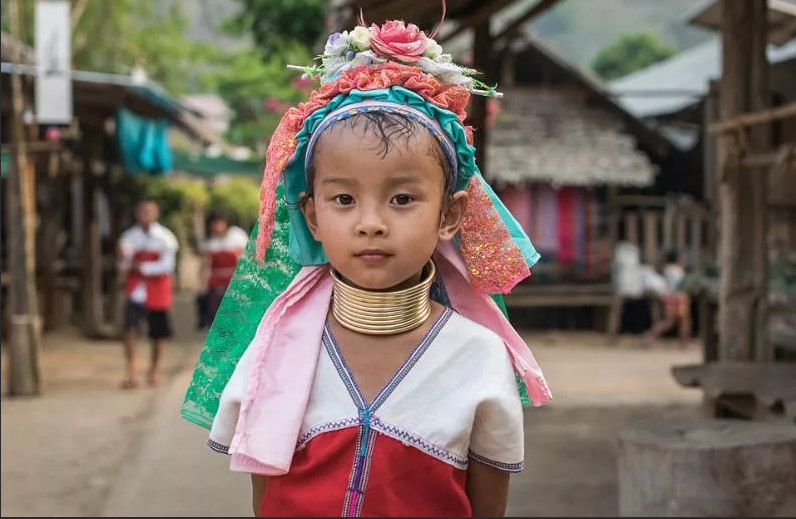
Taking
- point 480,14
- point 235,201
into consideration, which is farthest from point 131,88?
point 235,201

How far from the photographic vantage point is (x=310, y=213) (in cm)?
200

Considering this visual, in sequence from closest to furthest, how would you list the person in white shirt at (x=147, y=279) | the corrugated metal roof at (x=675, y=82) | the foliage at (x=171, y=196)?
the person in white shirt at (x=147, y=279) → the corrugated metal roof at (x=675, y=82) → the foliage at (x=171, y=196)

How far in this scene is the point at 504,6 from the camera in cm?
536

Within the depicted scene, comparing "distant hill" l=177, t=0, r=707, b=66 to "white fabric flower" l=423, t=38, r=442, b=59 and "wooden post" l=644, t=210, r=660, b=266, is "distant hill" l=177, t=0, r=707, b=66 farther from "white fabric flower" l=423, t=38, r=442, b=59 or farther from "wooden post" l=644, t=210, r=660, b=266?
"white fabric flower" l=423, t=38, r=442, b=59

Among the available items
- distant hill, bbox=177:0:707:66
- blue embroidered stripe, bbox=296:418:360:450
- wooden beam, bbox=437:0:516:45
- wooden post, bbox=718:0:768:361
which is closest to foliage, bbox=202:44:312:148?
wooden beam, bbox=437:0:516:45

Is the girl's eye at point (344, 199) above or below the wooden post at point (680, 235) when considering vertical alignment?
above

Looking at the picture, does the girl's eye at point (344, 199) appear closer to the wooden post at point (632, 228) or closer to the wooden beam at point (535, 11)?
the wooden beam at point (535, 11)

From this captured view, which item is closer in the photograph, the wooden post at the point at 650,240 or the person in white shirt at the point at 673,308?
the person in white shirt at the point at 673,308

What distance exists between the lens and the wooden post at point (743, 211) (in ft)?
17.2

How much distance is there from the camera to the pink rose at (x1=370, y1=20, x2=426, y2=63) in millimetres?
1952

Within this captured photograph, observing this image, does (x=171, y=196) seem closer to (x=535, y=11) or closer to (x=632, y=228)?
(x=632, y=228)

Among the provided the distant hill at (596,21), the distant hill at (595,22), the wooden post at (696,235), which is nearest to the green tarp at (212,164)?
the wooden post at (696,235)

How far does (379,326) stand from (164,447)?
4451 mm

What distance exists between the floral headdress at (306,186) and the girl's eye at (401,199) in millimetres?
138
